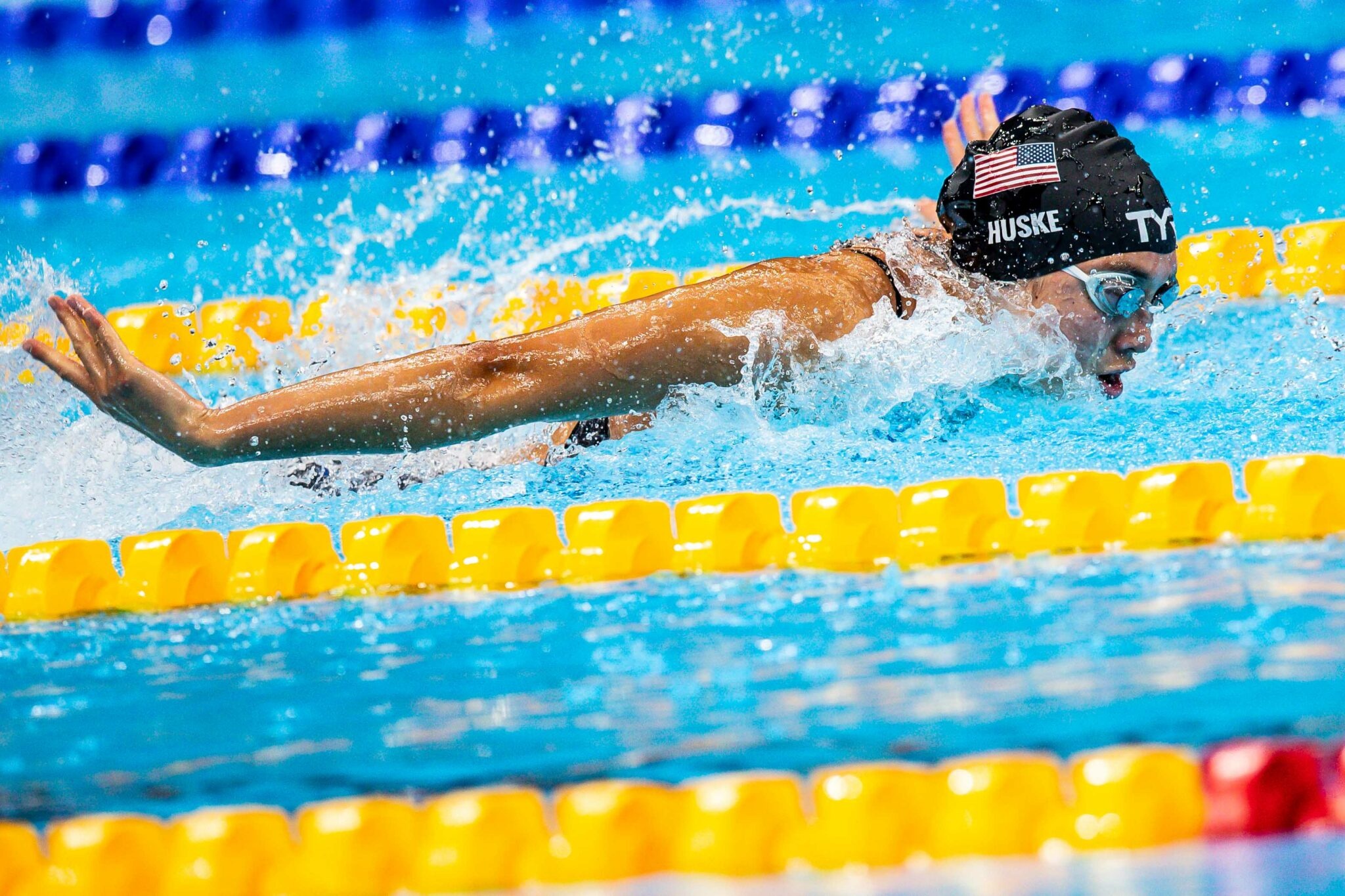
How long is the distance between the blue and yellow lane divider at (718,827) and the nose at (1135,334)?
138 cm

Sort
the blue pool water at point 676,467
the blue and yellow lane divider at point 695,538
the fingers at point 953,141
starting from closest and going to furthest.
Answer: the blue pool water at point 676,467
the blue and yellow lane divider at point 695,538
the fingers at point 953,141

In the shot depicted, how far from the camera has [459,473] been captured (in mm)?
3207

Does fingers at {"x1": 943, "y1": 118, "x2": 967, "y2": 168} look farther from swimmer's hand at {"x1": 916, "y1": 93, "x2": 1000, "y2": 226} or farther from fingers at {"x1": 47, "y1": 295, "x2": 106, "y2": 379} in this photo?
fingers at {"x1": 47, "y1": 295, "x2": 106, "y2": 379}

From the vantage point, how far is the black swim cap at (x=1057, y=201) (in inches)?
108

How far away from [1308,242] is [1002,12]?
6.25 ft

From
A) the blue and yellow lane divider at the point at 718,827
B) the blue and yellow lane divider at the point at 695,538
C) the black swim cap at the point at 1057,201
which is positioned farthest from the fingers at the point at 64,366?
the black swim cap at the point at 1057,201

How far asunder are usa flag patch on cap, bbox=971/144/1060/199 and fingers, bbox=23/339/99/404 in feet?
5.30

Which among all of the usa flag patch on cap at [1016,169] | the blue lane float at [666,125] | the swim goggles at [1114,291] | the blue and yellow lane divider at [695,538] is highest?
the blue lane float at [666,125]

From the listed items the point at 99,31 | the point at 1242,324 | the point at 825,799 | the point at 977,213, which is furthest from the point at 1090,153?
the point at 99,31

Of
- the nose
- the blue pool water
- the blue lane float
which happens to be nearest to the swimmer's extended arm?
the blue pool water

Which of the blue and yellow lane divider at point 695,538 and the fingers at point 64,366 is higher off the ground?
the fingers at point 64,366

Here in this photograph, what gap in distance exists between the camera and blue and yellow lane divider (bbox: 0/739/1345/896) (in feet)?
4.99

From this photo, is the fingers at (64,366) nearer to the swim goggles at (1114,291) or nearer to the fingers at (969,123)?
the swim goggles at (1114,291)

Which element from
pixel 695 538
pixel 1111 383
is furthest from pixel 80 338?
pixel 1111 383
